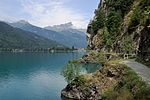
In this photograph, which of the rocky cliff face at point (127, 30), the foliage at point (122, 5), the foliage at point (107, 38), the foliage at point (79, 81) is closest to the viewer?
the foliage at point (79, 81)

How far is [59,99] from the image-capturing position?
92875mm

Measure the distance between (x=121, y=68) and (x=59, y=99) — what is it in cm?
2518

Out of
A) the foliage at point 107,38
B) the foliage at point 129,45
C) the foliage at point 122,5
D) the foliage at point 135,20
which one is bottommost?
the foliage at point 129,45

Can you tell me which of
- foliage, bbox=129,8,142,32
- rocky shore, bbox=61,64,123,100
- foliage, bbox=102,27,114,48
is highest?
foliage, bbox=129,8,142,32

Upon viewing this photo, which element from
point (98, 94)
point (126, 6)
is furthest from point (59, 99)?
A: point (126, 6)

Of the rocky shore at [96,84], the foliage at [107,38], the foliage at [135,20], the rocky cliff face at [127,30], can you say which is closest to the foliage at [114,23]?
the rocky cliff face at [127,30]

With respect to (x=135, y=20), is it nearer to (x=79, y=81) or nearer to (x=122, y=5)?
(x=122, y=5)

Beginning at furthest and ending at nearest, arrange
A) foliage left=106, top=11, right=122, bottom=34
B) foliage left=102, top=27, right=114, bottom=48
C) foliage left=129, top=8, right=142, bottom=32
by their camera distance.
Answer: foliage left=106, top=11, right=122, bottom=34 < foliage left=102, top=27, right=114, bottom=48 < foliage left=129, top=8, right=142, bottom=32

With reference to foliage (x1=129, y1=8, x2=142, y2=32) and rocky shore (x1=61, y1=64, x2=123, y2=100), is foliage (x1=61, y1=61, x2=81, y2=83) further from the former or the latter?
foliage (x1=129, y1=8, x2=142, y2=32)

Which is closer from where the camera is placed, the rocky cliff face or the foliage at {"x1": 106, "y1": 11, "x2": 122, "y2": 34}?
the rocky cliff face

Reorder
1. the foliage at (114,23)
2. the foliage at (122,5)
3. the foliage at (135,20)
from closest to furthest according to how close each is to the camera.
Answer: the foliage at (135,20), the foliage at (114,23), the foliage at (122,5)

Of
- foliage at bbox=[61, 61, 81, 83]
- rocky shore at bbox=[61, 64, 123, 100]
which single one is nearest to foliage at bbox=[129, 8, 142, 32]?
foliage at bbox=[61, 61, 81, 83]

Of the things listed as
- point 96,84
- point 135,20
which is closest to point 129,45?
point 135,20

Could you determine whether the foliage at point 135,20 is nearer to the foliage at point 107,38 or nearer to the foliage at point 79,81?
the foliage at point 107,38
